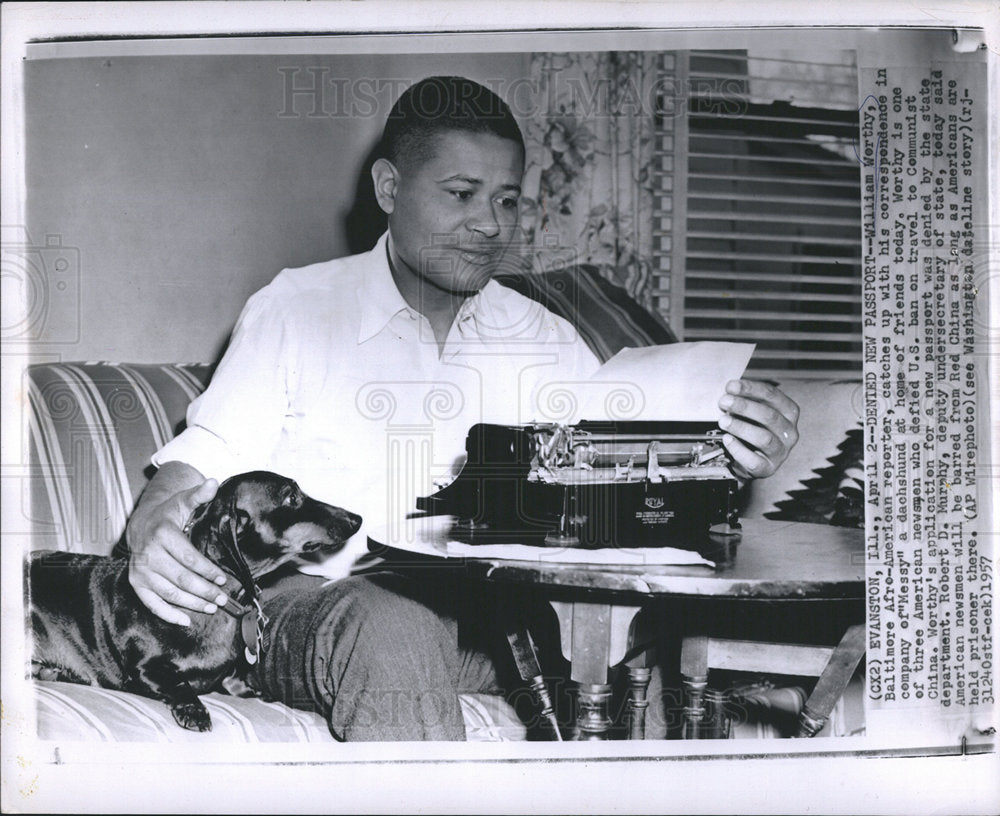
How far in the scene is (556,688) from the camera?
1.41 m

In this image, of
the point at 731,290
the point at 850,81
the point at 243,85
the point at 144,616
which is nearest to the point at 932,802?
the point at 731,290

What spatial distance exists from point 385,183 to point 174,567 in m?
0.68

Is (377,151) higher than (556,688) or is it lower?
higher

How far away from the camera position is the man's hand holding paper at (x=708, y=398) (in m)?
1.40

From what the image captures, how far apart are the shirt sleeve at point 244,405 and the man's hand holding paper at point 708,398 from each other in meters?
0.48

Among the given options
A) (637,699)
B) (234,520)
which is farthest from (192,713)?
(637,699)

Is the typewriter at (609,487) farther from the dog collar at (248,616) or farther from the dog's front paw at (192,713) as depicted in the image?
the dog's front paw at (192,713)

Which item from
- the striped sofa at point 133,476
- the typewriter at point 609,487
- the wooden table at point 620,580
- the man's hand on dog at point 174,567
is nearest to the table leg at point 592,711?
the wooden table at point 620,580

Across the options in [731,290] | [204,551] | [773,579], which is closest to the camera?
[773,579]

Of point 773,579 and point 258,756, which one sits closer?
point 773,579

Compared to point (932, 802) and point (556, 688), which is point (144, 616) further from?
A: point (932, 802)

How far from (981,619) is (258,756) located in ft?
3.77

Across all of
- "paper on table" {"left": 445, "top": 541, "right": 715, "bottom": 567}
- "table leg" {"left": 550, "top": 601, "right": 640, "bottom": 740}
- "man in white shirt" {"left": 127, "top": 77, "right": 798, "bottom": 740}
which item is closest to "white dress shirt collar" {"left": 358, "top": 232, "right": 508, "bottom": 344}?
"man in white shirt" {"left": 127, "top": 77, "right": 798, "bottom": 740}

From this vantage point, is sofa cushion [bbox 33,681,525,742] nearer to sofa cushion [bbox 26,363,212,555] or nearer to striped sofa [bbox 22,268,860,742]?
striped sofa [bbox 22,268,860,742]
